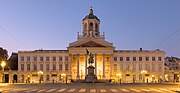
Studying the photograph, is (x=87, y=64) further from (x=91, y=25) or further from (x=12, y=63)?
(x=12, y=63)

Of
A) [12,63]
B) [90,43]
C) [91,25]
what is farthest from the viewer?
[12,63]

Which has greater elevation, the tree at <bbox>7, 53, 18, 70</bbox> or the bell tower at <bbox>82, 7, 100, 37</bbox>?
the bell tower at <bbox>82, 7, 100, 37</bbox>

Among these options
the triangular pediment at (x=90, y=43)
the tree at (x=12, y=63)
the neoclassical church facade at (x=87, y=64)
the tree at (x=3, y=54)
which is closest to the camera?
the triangular pediment at (x=90, y=43)

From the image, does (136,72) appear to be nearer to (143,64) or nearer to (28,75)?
(143,64)

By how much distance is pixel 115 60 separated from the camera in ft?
385

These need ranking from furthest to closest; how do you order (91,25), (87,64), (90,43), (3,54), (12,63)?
1. (12,63)
2. (3,54)
3. (91,25)
4. (87,64)
5. (90,43)

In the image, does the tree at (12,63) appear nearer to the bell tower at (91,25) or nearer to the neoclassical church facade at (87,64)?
the neoclassical church facade at (87,64)

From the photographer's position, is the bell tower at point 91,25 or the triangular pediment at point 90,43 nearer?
the triangular pediment at point 90,43

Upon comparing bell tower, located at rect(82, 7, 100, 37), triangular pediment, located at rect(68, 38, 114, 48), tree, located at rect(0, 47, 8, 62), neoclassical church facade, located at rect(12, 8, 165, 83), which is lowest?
neoclassical church facade, located at rect(12, 8, 165, 83)

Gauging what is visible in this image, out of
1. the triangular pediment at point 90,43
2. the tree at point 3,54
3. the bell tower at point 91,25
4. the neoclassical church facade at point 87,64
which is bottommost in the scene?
the neoclassical church facade at point 87,64

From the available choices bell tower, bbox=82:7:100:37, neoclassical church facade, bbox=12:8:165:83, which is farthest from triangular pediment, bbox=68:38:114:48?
bell tower, bbox=82:7:100:37

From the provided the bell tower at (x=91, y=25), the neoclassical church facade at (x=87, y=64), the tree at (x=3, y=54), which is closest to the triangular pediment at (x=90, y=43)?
the neoclassical church facade at (x=87, y=64)

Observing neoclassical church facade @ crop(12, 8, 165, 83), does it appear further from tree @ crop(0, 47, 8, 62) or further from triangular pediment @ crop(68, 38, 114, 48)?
tree @ crop(0, 47, 8, 62)

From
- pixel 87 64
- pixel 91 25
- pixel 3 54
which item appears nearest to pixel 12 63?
pixel 3 54
